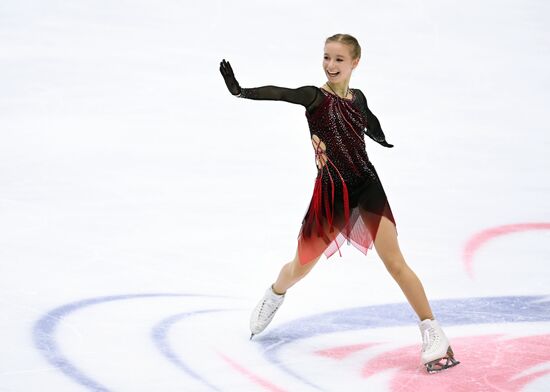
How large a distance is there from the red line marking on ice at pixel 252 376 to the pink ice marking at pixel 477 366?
405 millimetres

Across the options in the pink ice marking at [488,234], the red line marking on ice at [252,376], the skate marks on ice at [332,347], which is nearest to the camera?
the red line marking on ice at [252,376]

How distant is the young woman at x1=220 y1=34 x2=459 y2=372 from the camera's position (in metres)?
4.55

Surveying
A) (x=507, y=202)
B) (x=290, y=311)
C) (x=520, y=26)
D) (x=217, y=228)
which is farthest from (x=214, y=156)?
(x=520, y=26)

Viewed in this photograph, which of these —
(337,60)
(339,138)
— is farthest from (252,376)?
(337,60)

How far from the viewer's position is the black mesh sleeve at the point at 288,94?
14.1 ft

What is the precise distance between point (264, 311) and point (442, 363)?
Result: 0.81 metres

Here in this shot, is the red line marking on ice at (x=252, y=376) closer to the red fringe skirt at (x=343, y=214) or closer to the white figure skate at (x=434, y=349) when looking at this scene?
the red fringe skirt at (x=343, y=214)

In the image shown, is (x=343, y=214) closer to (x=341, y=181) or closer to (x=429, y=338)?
(x=341, y=181)

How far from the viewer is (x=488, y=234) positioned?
638cm

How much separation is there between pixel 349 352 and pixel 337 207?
0.62 m

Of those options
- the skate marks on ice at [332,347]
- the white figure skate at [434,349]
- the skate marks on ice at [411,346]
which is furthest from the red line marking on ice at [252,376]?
the white figure skate at [434,349]

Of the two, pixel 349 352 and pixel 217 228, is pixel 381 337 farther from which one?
pixel 217 228

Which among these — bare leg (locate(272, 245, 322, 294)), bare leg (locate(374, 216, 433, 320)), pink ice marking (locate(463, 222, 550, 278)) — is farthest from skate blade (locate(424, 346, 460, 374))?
pink ice marking (locate(463, 222, 550, 278))

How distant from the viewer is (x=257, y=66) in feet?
32.0
